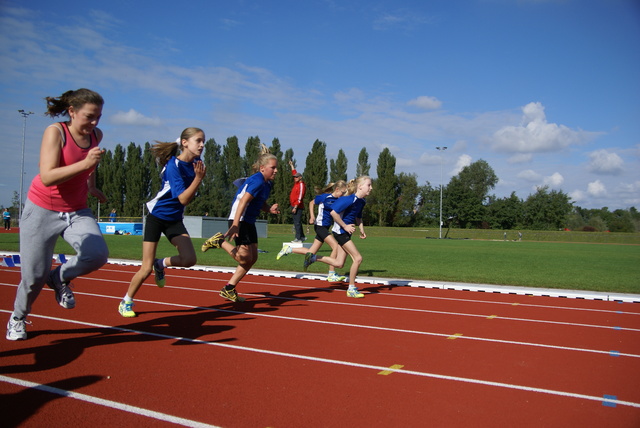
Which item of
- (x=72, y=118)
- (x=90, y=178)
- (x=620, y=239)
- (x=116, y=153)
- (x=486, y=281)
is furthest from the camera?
(x=116, y=153)

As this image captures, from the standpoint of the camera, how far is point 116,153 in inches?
2916

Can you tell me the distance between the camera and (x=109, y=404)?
126 inches

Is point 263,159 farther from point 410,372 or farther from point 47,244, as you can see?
point 410,372

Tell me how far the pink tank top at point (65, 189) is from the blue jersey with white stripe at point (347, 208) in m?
4.69

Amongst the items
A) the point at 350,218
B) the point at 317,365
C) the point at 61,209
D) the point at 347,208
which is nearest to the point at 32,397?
the point at 61,209

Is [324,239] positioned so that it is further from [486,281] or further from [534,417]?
[534,417]

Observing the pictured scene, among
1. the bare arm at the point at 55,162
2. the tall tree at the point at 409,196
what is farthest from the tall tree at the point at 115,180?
the bare arm at the point at 55,162

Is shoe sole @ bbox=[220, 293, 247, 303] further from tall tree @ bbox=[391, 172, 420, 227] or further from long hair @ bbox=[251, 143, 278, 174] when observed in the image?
tall tree @ bbox=[391, 172, 420, 227]

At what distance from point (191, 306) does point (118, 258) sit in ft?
24.2

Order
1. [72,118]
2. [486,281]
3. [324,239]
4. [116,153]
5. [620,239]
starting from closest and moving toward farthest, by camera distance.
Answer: [72,118]
[324,239]
[486,281]
[620,239]
[116,153]

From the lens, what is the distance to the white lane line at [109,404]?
9.72ft

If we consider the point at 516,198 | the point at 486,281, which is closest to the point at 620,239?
the point at 516,198

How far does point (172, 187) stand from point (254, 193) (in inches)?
48.4

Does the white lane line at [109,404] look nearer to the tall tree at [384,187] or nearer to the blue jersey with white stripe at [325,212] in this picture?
the blue jersey with white stripe at [325,212]
